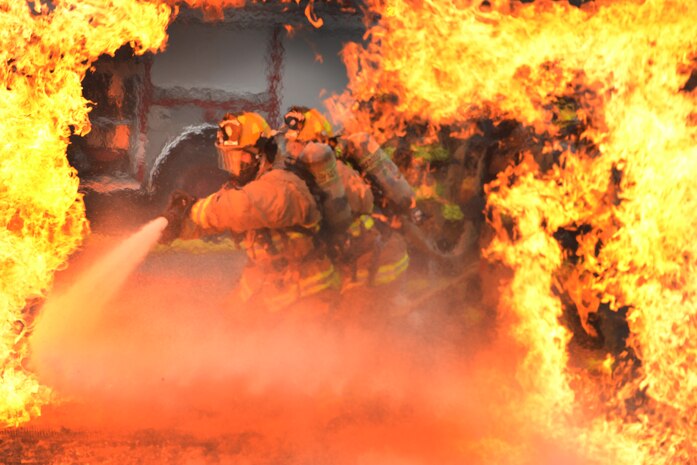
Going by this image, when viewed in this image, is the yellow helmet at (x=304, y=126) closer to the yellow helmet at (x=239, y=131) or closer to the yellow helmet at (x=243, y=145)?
the yellow helmet at (x=243, y=145)

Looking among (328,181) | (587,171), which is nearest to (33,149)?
(328,181)

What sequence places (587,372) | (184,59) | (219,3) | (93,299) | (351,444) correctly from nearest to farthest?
(351,444), (587,372), (93,299), (219,3), (184,59)

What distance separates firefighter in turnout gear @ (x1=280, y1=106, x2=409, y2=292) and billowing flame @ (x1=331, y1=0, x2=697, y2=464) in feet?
5.46

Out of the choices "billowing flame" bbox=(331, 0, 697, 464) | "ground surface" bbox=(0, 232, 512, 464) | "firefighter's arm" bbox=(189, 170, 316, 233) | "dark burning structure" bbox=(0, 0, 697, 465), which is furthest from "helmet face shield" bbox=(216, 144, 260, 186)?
"billowing flame" bbox=(331, 0, 697, 464)

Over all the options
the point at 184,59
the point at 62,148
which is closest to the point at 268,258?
the point at 62,148

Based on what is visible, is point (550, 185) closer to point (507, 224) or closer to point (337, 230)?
point (507, 224)

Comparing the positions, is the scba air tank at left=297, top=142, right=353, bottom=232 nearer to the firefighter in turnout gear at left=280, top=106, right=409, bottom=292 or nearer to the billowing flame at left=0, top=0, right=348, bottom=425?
the firefighter in turnout gear at left=280, top=106, right=409, bottom=292

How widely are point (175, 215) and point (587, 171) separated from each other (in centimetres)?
389

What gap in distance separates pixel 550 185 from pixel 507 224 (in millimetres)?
762

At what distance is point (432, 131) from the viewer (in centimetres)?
746

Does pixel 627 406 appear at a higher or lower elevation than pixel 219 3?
lower

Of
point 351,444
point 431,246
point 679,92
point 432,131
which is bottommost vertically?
point 351,444

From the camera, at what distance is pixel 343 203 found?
4918mm

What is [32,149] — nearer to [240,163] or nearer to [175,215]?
[175,215]
